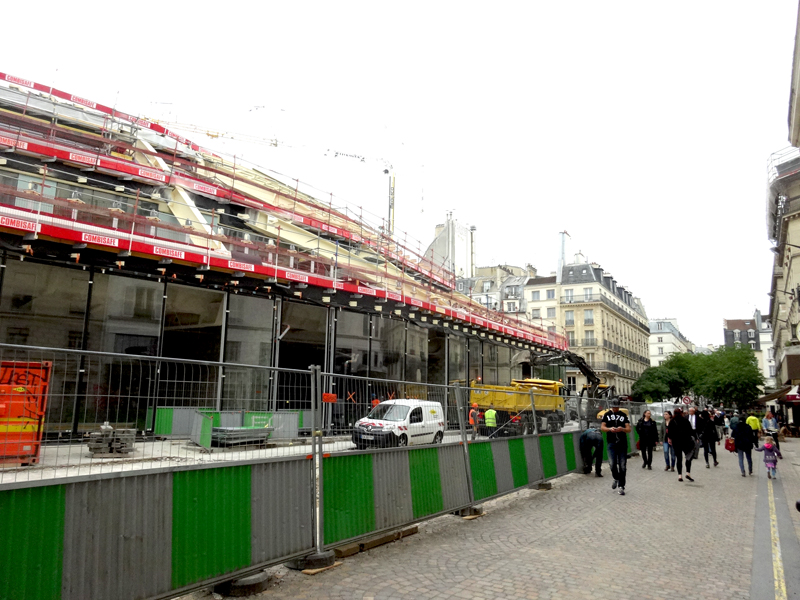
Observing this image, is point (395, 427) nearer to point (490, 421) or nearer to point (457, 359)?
point (490, 421)

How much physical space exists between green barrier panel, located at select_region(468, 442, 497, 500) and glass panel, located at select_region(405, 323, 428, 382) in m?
14.2

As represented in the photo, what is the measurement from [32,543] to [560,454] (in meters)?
11.5

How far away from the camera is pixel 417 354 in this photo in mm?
24750

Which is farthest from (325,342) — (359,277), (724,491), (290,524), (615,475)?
(290,524)

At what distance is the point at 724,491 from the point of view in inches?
477

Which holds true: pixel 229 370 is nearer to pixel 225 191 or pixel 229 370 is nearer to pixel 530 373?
pixel 225 191

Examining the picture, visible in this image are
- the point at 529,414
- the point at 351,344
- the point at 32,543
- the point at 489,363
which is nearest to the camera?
the point at 32,543

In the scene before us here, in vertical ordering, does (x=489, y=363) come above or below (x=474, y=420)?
above

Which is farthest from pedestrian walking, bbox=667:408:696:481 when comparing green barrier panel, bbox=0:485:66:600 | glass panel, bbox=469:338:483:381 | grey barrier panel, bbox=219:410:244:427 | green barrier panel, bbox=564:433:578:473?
glass panel, bbox=469:338:483:381

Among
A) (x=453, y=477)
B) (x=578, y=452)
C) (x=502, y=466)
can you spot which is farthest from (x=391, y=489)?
(x=578, y=452)

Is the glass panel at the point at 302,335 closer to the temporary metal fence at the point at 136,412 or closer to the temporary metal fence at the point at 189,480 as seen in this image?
the temporary metal fence at the point at 189,480

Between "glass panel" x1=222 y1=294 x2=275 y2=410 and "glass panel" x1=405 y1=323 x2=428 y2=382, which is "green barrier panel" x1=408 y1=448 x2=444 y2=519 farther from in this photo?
"glass panel" x1=405 y1=323 x2=428 y2=382

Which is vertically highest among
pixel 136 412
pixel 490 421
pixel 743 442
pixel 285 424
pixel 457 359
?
pixel 457 359

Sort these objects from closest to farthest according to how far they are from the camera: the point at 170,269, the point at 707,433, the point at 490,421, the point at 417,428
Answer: the point at 417,428, the point at 490,421, the point at 170,269, the point at 707,433
